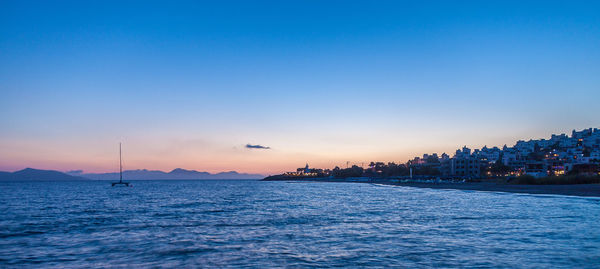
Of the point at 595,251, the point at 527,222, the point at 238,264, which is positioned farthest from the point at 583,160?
the point at 238,264

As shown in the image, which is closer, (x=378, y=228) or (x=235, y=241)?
(x=235, y=241)

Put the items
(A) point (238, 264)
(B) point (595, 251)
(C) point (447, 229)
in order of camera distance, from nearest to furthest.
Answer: (A) point (238, 264) → (B) point (595, 251) → (C) point (447, 229)

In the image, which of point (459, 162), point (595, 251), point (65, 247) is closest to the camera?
point (595, 251)

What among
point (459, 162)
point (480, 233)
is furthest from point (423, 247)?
point (459, 162)

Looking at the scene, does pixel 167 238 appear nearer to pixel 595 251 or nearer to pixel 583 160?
pixel 595 251

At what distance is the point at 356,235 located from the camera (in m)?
19.5

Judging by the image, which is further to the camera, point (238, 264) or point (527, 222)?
point (527, 222)

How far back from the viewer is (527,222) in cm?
2389

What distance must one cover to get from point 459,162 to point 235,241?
198 metres

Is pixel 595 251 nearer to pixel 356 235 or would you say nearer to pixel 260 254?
pixel 356 235

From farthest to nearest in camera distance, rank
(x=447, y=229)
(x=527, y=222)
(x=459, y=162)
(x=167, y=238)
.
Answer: (x=459, y=162) < (x=527, y=222) < (x=447, y=229) < (x=167, y=238)

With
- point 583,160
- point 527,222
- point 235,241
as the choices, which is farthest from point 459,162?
point 235,241

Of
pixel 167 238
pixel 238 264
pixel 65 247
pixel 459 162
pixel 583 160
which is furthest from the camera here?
pixel 459 162

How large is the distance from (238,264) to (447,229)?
1300 cm
